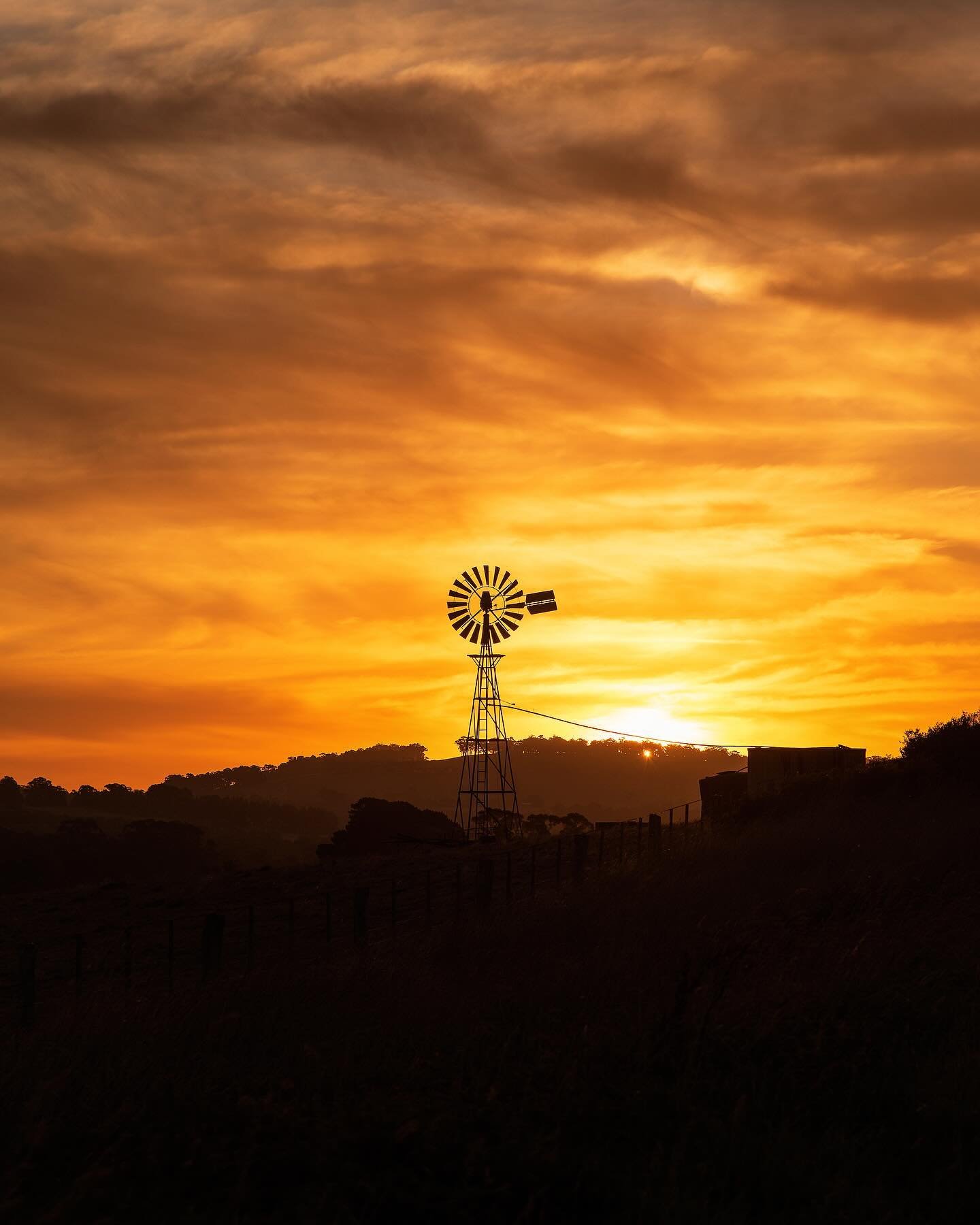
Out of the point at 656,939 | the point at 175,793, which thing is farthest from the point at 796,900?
the point at 175,793

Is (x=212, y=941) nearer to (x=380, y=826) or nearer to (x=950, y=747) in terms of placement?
(x=950, y=747)

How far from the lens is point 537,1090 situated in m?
8.86

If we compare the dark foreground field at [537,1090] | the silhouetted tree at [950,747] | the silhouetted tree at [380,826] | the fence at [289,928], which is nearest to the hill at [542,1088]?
the dark foreground field at [537,1090]

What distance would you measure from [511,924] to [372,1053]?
328 inches

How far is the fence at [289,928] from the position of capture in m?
18.6

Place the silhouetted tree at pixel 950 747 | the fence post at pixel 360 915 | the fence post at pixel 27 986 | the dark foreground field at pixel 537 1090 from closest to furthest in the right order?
1. the dark foreground field at pixel 537 1090
2. the fence post at pixel 27 986
3. the fence post at pixel 360 915
4. the silhouetted tree at pixel 950 747

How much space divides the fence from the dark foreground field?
459 cm

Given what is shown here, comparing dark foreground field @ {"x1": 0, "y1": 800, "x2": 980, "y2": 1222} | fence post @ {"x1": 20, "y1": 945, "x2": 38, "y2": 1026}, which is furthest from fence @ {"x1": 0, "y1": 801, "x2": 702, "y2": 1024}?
dark foreground field @ {"x1": 0, "y1": 800, "x2": 980, "y2": 1222}

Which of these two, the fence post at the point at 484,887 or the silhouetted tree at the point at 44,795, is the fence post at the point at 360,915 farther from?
the silhouetted tree at the point at 44,795

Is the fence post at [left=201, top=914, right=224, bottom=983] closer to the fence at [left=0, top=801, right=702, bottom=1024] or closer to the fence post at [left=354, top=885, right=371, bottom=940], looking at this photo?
the fence at [left=0, top=801, right=702, bottom=1024]

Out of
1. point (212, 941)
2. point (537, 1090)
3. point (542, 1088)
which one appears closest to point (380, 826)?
point (212, 941)

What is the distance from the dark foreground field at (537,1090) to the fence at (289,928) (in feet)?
15.1

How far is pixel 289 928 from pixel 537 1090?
1470 centimetres

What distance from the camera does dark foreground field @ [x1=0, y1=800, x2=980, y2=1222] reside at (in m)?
7.43
